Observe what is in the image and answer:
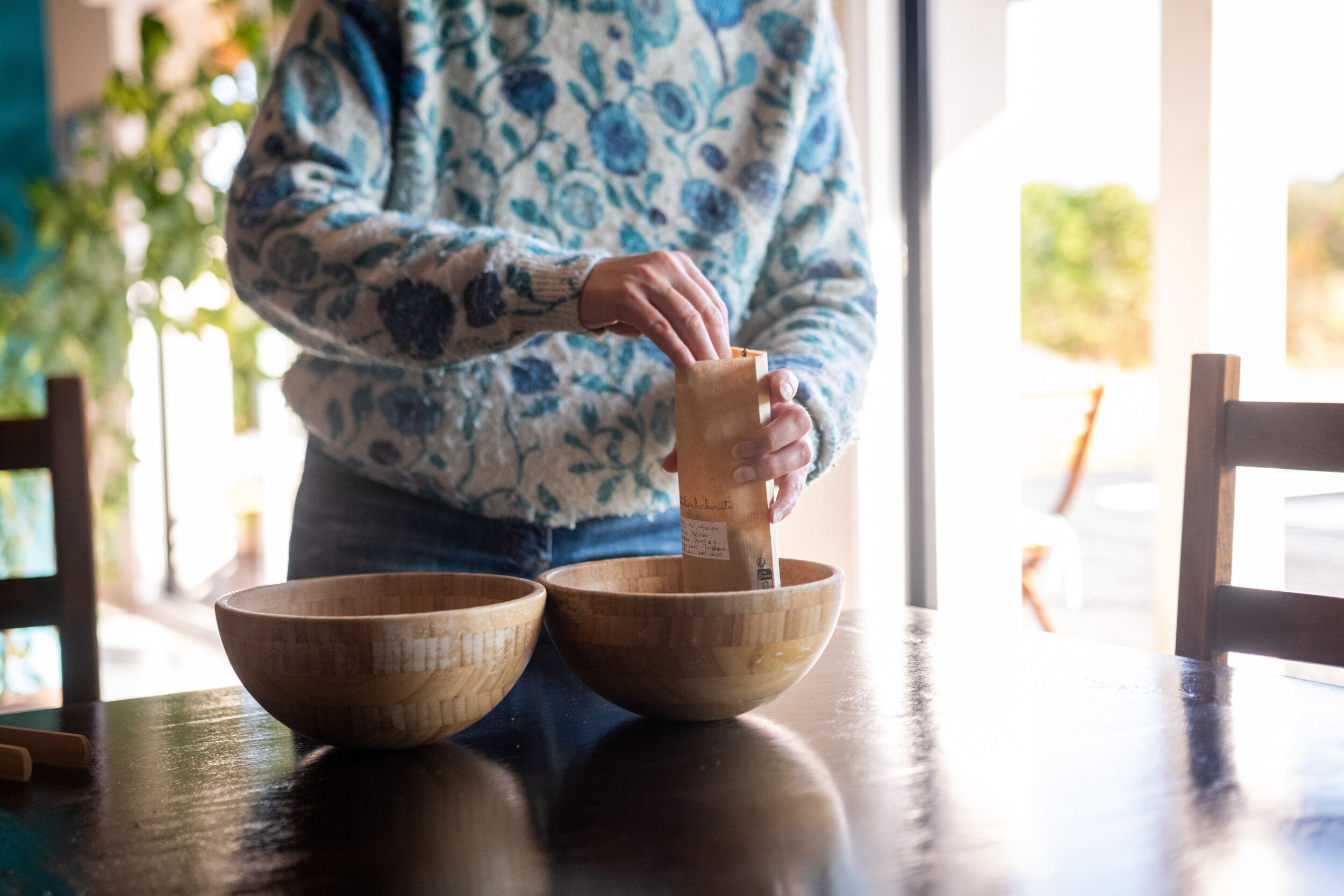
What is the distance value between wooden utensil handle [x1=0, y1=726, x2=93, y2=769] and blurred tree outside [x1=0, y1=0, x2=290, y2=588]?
91.0 inches

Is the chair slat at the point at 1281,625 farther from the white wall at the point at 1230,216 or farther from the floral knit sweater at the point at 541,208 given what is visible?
the white wall at the point at 1230,216

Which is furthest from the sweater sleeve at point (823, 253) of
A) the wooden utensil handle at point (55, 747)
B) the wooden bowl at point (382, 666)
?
the wooden utensil handle at point (55, 747)

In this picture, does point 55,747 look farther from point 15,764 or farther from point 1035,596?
point 1035,596

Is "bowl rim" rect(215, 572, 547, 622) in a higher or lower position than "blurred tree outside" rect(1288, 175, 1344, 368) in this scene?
lower

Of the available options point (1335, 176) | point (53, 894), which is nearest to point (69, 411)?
point (53, 894)

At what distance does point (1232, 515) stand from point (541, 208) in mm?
664

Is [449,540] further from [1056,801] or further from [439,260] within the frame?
[1056,801]

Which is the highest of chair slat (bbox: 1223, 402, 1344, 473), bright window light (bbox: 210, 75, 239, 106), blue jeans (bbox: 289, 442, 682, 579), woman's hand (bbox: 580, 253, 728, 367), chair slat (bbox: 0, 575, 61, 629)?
bright window light (bbox: 210, 75, 239, 106)

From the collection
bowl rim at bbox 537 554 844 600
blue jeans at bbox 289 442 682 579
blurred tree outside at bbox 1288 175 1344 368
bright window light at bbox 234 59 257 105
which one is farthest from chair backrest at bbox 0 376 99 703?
blurred tree outside at bbox 1288 175 1344 368

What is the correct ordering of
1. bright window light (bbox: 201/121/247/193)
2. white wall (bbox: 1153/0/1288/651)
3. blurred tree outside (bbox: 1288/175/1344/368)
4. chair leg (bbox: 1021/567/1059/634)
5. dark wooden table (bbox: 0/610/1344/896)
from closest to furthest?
dark wooden table (bbox: 0/610/1344/896) < white wall (bbox: 1153/0/1288/651) < chair leg (bbox: 1021/567/1059/634) < bright window light (bbox: 201/121/247/193) < blurred tree outside (bbox: 1288/175/1344/368)

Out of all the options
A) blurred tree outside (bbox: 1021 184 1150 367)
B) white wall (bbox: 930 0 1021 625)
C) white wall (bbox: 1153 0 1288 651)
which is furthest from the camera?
blurred tree outside (bbox: 1021 184 1150 367)

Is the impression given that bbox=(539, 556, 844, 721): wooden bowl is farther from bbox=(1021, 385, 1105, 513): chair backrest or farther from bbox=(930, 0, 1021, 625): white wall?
bbox=(1021, 385, 1105, 513): chair backrest

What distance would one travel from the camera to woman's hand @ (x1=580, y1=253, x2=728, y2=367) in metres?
0.72

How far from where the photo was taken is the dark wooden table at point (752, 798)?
18.4 inches
